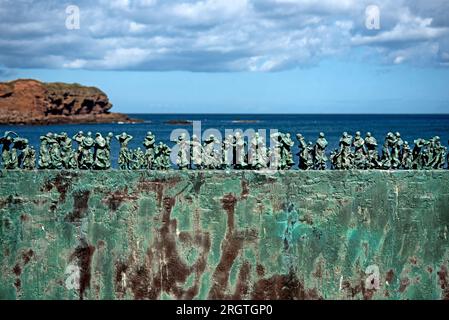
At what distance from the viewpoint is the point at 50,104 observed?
11762cm

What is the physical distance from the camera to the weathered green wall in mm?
11203

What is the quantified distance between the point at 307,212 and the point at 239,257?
134 centimetres

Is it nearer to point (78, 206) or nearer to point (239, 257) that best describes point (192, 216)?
point (239, 257)

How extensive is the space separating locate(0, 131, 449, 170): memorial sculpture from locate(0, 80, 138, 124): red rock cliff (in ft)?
335

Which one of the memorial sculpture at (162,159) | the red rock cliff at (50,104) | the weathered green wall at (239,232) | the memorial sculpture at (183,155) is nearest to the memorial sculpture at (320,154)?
the weathered green wall at (239,232)

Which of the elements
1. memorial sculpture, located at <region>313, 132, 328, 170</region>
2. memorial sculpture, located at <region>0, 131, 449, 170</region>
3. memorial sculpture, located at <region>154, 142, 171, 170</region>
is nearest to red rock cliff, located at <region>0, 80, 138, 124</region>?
memorial sculpture, located at <region>0, 131, 449, 170</region>

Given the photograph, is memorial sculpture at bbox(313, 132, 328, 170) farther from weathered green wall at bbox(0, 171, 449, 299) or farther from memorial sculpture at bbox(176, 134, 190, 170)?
memorial sculpture at bbox(176, 134, 190, 170)

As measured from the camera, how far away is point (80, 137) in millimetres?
11594

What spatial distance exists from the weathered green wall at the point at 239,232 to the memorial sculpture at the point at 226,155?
24 cm

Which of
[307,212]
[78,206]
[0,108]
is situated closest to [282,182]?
[307,212]

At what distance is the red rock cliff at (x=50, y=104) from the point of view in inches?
4405

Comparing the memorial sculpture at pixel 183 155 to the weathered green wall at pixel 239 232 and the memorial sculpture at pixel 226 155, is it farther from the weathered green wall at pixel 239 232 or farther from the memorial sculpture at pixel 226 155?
the weathered green wall at pixel 239 232

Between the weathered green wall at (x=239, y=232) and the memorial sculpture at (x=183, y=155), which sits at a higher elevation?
the memorial sculpture at (x=183, y=155)

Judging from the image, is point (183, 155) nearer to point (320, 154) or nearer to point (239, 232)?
point (239, 232)
